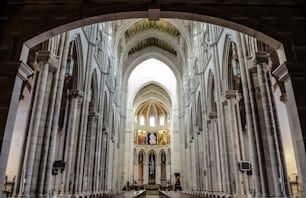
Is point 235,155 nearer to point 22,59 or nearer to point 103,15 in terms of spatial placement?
point 103,15

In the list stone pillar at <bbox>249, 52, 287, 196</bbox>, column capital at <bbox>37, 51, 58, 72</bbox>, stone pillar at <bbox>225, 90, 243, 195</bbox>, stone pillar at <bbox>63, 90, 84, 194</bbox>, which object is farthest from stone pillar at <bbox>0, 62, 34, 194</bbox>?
stone pillar at <bbox>225, 90, 243, 195</bbox>

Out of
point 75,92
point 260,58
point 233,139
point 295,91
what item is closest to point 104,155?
point 75,92

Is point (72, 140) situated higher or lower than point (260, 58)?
lower

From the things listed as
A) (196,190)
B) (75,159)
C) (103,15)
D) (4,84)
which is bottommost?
(196,190)

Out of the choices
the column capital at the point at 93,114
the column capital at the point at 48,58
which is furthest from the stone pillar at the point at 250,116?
the column capital at the point at 93,114

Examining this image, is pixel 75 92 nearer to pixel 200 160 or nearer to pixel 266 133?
pixel 266 133

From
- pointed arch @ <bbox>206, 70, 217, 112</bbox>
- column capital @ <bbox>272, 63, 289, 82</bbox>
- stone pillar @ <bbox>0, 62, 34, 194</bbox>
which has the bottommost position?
stone pillar @ <bbox>0, 62, 34, 194</bbox>

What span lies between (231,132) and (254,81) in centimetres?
462

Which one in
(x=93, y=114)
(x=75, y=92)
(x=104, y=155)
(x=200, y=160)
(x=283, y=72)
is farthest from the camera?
(x=200, y=160)

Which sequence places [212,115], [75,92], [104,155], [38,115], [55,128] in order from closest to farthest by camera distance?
[38,115] → [55,128] → [75,92] → [212,115] → [104,155]

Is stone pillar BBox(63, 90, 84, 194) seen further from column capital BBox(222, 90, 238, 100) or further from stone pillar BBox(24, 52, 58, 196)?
column capital BBox(222, 90, 238, 100)

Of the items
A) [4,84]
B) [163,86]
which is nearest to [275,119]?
[4,84]

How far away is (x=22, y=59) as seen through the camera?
652 centimetres

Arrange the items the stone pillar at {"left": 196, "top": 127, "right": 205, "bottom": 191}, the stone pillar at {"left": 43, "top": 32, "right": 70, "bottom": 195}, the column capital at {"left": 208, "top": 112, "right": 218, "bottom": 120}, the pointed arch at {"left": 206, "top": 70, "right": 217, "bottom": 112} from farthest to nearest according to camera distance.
→ 1. the stone pillar at {"left": 196, "top": 127, "right": 205, "bottom": 191}
2. the pointed arch at {"left": 206, "top": 70, "right": 217, "bottom": 112}
3. the column capital at {"left": 208, "top": 112, "right": 218, "bottom": 120}
4. the stone pillar at {"left": 43, "top": 32, "right": 70, "bottom": 195}
